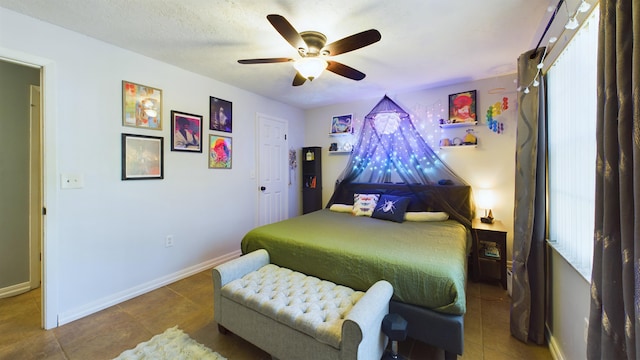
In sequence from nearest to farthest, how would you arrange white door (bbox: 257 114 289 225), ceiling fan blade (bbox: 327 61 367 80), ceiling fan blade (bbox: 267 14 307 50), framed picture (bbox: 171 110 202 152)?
ceiling fan blade (bbox: 267 14 307 50), ceiling fan blade (bbox: 327 61 367 80), framed picture (bbox: 171 110 202 152), white door (bbox: 257 114 289 225)

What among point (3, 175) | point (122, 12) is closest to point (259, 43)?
point (122, 12)

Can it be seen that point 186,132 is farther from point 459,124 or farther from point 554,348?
point 554,348

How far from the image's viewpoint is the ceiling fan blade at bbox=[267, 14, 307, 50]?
147 centimetres

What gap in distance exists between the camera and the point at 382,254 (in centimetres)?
185

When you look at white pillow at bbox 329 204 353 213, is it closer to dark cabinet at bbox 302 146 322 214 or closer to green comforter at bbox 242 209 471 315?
green comforter at bbox 242 209 471 315

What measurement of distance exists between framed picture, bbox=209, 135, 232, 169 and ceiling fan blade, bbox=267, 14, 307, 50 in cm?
194

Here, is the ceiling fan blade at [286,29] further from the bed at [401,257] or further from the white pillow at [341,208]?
the white pillow at [341,208]

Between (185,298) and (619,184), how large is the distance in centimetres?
308

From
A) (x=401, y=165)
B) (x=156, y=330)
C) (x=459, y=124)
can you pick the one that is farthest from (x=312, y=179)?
(x=156, y=330)

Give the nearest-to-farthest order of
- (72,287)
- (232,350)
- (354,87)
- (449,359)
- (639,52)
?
(639,52) → (449,359) → (232,350) → (72,287) → (354,87)

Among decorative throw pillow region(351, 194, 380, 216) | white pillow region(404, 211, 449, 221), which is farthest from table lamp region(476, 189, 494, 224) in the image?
decorative throw pillow region(351, 194, 380, 216)

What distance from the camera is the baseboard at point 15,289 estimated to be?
Answer: 246 centimetres

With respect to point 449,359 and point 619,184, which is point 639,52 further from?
point 449,359

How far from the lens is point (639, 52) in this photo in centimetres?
60
